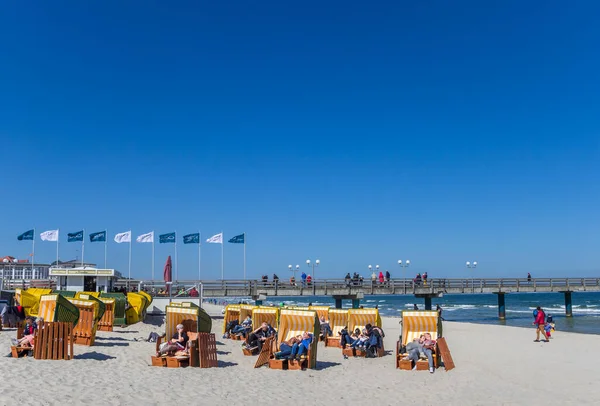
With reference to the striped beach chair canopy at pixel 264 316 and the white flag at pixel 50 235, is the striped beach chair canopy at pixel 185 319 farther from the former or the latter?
the white flag at pixel 50 235

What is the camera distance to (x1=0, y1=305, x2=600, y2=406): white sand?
9.09 m

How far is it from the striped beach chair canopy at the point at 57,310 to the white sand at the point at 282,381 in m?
0.86

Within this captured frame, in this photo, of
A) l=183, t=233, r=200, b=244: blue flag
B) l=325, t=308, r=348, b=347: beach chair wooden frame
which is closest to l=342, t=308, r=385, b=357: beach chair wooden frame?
l=325, t=308, r=348, b=347: beach chair wooden frame

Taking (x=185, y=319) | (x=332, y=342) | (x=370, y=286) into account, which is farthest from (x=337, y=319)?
(x=370, y=286)

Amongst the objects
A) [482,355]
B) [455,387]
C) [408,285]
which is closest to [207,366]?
[455,387]

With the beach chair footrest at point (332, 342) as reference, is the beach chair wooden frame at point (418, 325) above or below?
above

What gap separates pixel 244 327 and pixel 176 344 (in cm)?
680

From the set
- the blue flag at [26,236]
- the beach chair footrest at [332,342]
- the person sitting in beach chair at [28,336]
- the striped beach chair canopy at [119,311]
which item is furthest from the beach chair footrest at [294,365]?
the blue flag at [26,236]

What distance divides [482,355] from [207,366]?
364 inches

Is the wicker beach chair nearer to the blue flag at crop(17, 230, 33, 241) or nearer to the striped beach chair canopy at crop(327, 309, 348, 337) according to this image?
the striped beach chair canopy at crop(327, 309, 348, 337)

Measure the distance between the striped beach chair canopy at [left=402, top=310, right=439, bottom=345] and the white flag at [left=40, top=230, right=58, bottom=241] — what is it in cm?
2601

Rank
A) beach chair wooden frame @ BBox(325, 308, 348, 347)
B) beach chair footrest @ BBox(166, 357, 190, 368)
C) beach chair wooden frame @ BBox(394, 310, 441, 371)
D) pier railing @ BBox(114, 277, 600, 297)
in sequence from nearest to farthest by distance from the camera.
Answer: beach chair footrest @ BBox(166, 357, 190, 368), beach chair wooden frame @ BBox(394, 310, 441, 371), beach chair wooden frame @ BBox(325, 308, 348, 347), pier railing @ BBox(114, 277, 600, 297)

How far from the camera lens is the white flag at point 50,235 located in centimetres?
3469

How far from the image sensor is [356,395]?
10.5 m
